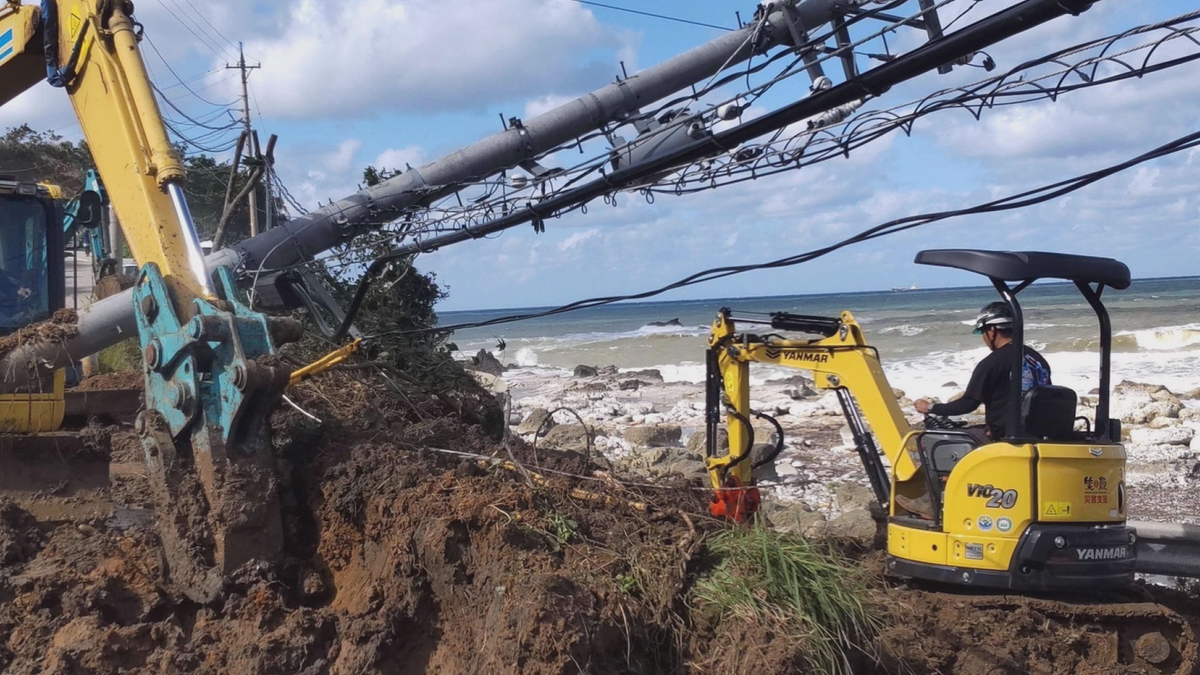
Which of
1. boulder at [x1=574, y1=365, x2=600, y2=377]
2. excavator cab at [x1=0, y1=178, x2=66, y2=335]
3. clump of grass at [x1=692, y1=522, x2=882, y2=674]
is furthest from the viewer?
boulder at [x1=574, y1=365, x2=600, y2=377]

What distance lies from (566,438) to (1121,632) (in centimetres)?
893

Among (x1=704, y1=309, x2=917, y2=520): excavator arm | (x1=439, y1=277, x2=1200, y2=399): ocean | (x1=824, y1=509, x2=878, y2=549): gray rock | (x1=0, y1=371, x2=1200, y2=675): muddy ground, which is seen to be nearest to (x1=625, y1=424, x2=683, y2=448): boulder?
(x1=439, y1=277, x2=1200, y2=399): ocean

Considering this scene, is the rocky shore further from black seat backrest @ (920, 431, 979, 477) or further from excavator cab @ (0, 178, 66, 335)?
excavator cab @ (0, 178, 66, 335)

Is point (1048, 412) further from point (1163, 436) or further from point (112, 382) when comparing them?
point (1163, 436)

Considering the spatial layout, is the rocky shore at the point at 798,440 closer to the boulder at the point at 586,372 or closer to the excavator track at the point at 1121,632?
the excavator track at the point at 1121,632

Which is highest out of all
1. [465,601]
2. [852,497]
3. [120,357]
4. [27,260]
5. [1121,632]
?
[27,260]

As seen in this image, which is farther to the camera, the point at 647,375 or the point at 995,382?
the point at 647,375

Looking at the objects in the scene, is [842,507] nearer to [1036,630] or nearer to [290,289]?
[1036,630]

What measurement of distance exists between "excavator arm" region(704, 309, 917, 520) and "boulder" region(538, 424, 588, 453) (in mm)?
6413

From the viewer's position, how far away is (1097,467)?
5.52 m

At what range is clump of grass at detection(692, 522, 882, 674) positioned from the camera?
4727mm

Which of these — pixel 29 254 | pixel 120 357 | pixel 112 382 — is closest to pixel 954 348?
pixel 120 357

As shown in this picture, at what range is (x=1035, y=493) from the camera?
5441mm

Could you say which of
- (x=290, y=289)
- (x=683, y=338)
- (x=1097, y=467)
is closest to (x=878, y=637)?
(x=1097, y=467)
